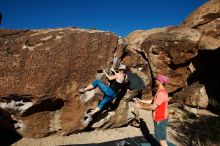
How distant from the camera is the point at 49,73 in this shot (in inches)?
288

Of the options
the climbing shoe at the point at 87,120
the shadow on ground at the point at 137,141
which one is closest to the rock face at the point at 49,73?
the climbing shoe at the point at 87,120

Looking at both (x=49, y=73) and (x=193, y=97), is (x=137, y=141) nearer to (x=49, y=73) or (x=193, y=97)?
(x=49, y=73)

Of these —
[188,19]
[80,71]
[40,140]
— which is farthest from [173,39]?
[40,140]

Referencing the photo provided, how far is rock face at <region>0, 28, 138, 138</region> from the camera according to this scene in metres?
7.02

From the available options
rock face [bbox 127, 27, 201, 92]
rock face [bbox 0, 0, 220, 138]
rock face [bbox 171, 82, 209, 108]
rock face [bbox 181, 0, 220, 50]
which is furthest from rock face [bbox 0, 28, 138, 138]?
rock face [bbox 181, 0, 220, 50]

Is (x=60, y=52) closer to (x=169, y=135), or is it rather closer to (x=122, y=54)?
(x=122, y=54)

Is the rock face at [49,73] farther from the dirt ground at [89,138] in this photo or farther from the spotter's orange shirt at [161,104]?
the spotter's orange shirt at [161,104]

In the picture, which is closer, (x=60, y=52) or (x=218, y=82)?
(x=60, y=52)

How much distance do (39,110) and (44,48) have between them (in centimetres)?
191

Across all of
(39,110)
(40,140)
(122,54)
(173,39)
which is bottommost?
(40,140)

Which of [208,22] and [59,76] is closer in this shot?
[59,76]

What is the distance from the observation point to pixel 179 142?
8.49m

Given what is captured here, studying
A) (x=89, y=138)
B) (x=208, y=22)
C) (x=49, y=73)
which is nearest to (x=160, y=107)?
(x=89, y=138)

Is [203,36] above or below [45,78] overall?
above
